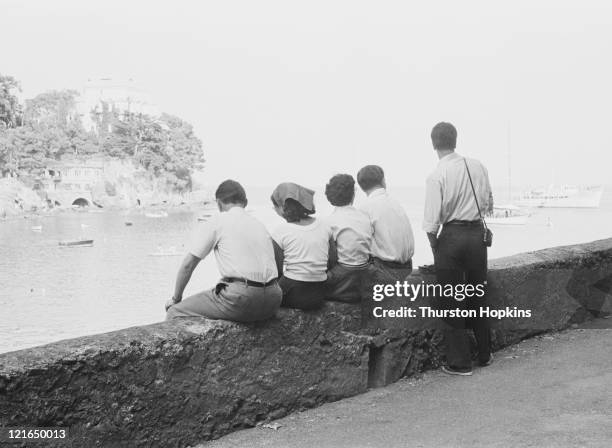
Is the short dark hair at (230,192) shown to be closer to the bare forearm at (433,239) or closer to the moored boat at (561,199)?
the bare forearm at (433,239)

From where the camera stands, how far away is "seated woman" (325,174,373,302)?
4.55 metres

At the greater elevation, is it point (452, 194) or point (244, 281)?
point (452, 194)

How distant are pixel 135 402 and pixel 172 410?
239mm

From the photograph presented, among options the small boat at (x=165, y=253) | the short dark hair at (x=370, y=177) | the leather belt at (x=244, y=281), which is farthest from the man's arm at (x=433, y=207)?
the small boat at (x=165, y=253)

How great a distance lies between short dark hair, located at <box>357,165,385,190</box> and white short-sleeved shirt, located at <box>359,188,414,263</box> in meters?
0.16

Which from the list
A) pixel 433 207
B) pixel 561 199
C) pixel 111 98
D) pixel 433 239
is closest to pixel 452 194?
pixel 433 207

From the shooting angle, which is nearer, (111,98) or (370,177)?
(370,177)

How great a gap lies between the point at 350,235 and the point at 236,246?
1.04 m

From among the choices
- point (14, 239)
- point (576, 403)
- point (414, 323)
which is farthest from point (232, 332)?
point (14, 239)

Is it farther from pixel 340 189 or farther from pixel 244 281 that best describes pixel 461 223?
pixel 244 281

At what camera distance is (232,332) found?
387 centimetres

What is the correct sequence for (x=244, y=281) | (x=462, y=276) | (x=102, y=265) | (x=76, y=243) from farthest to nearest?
(x=76, y=243)
(x=102, y=265)
(x=462, y=276)
(x=244, y=281)

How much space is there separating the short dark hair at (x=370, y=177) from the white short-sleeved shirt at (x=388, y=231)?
158 mm

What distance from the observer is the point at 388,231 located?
16.6 feet
